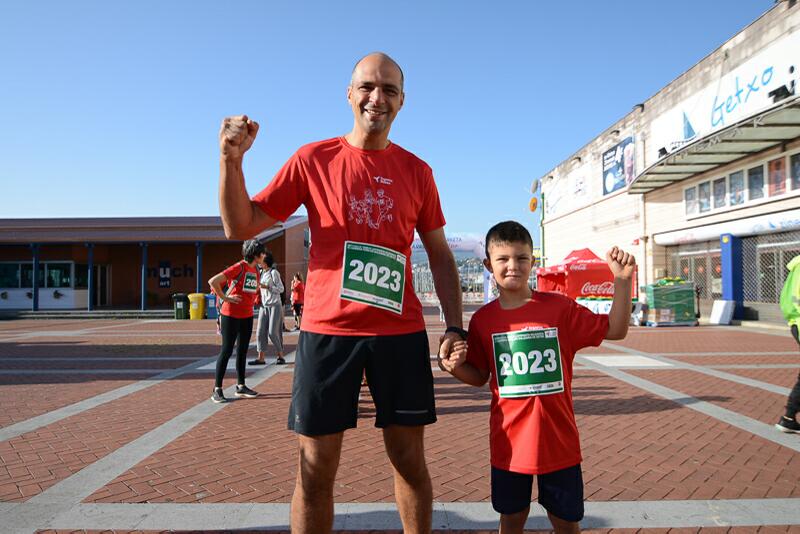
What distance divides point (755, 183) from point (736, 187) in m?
0.80

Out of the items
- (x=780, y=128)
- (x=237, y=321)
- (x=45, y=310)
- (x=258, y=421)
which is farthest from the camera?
(x=45, y=310)

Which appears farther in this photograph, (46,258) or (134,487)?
(46,258)

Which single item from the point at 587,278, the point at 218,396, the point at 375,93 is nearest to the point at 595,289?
the point at 587,278

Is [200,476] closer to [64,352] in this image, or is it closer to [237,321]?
[237,321]

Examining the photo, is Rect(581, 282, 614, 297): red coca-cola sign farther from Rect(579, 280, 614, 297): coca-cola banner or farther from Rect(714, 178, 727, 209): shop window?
Rect(714, 178, 727, 209): shop window

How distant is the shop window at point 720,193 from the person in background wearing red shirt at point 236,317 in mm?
17309

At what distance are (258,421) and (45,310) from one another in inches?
986

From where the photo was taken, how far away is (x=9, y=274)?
25.7m

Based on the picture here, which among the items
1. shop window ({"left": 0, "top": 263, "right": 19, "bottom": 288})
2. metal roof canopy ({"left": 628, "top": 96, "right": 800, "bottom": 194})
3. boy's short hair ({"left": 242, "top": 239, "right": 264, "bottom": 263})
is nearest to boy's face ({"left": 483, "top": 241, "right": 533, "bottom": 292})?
boy's short hair ({"left": 242, "top": 239, "right": 264, "bottom": 263})

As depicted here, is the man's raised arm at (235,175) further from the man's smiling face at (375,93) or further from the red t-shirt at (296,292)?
the red t-shirt at (296,292)

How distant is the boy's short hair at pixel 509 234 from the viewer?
7.38ft

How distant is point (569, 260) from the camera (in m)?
19.0

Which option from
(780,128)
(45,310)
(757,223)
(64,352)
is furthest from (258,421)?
(45,310)

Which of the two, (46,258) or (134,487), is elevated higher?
(46,258)
